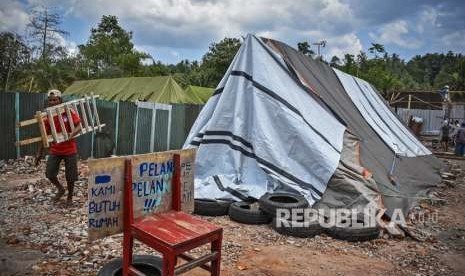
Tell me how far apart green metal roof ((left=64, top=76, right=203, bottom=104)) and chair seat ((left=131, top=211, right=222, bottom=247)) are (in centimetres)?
1266

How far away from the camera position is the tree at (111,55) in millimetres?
29984

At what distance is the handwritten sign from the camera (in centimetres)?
281

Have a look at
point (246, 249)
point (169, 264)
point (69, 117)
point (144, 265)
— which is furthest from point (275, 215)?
point (69, 117)

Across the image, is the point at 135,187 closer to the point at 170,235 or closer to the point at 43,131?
the point at 170,235

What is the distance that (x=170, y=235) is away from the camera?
114 inches

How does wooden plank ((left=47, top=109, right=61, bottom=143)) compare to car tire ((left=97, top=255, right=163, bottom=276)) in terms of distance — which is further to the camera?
wooden plank ((left=47, top=109, right=61, bottom=143))

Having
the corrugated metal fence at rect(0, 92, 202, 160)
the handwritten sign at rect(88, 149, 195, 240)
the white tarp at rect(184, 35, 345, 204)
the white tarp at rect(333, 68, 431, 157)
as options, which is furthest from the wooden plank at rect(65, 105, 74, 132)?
the white tarp at rect(333, 68, 431, 157)

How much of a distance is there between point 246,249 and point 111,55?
2995cm

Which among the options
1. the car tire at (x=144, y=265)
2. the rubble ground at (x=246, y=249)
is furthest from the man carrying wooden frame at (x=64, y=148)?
the car tire at (x=144, y=265)

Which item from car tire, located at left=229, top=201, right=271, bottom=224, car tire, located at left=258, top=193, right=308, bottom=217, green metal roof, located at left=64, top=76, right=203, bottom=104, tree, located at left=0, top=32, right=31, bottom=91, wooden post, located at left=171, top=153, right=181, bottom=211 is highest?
tree, located at left=0, top=32, right=31, bottom=91

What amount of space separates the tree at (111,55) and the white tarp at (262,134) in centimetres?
2395

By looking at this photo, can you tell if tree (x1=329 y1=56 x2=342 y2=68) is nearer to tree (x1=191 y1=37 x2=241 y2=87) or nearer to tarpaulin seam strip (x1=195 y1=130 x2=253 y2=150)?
tree (x1=191 y1=37 x2=241 y2=87)

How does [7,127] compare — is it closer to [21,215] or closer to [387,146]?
[21,215]

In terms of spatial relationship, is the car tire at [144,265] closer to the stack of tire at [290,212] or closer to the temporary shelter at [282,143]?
the stack of tire at [290,212]
